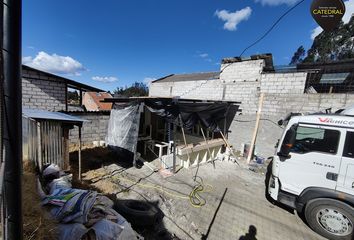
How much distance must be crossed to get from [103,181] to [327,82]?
34.4ft

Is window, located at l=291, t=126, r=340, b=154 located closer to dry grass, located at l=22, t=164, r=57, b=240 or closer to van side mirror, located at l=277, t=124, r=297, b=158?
van side mirror, located at l=277, t=124, r=297, b=158

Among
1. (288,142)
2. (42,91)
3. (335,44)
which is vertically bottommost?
(288,142)

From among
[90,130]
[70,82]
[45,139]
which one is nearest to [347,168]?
[45,139]

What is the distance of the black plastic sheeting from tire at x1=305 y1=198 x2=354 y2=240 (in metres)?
4.28

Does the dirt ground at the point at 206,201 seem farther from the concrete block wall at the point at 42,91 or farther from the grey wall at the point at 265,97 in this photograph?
the concrete block wall at the point at 42,91

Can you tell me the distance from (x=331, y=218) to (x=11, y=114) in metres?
5.32

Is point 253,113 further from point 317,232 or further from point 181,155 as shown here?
point 317,232

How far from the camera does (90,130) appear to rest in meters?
9.02

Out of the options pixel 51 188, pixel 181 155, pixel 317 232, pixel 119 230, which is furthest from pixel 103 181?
pixel 317 232

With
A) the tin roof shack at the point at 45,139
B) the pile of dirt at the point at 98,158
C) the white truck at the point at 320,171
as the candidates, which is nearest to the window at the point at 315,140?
the white truck at the point at 320,171

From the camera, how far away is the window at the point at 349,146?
378 centimetres

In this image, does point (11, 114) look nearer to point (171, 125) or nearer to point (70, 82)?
point (171, 125)

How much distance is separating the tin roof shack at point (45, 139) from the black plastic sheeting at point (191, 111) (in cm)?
247

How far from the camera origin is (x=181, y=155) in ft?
23.4
